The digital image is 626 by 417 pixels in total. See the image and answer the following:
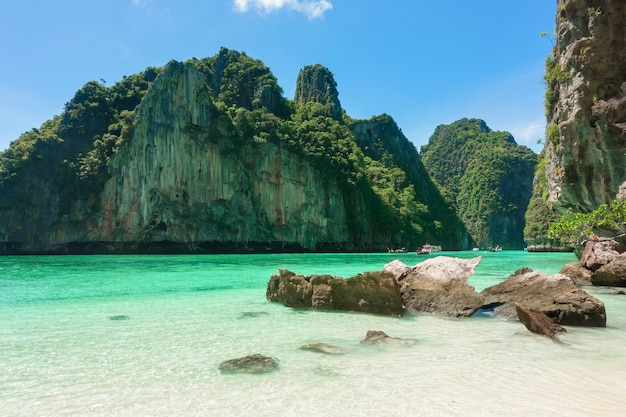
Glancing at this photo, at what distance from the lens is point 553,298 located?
798cm

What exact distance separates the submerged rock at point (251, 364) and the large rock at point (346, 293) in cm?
414

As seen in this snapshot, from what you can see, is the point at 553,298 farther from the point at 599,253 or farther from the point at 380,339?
the point at 599,253

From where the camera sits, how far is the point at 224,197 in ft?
169

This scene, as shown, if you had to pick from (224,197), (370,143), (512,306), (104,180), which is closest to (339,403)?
(512,306)

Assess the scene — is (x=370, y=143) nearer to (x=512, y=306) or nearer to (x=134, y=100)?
(x=134, y=100)

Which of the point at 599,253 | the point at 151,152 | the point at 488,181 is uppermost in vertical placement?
the point at 488,181

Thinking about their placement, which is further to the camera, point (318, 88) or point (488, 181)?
point (488, 181)

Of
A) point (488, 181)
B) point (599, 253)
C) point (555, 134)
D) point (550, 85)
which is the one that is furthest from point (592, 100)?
point (488, 181)

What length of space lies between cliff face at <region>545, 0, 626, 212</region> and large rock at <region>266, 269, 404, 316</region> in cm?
1355

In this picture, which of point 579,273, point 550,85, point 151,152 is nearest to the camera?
point 579,273

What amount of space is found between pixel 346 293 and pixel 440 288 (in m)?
2.31

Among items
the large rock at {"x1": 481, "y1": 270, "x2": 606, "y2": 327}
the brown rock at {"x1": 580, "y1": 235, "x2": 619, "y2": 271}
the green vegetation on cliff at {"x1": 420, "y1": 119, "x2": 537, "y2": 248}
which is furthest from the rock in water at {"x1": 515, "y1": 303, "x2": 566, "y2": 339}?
the green vegetation on cliff at {"x1": 420, "y1": 119, "x2": 537, "y2": 248}

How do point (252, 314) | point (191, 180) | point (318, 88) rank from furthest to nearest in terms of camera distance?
point (318, 88) → point (191, 180) → point (252, 314)

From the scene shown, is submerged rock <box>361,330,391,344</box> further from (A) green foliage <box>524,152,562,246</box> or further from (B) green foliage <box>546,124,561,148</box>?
(A) green foliage <box>524,152,562,246</box>
